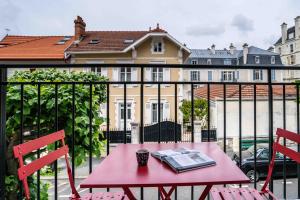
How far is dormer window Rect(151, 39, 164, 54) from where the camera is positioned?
1900cm

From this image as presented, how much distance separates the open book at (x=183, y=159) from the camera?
1.27 meters

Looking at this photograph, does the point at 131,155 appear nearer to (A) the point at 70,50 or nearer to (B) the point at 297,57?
(A) the point at 70,50

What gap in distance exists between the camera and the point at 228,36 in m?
46.2

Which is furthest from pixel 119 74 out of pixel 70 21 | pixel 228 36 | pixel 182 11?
pixel 228 36

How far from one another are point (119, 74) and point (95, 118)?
614 inches

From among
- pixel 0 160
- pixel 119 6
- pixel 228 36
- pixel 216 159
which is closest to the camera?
pixel 216 159

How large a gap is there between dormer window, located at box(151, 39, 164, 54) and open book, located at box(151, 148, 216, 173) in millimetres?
17890

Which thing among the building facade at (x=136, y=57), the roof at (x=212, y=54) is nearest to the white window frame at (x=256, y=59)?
the roof at (x=212, y=54)

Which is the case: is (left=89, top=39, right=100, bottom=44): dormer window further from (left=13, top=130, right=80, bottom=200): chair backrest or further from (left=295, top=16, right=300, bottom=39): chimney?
(left=295, top=16, right=300, bottom=39): chimney

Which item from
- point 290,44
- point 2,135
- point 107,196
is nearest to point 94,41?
point 2,135

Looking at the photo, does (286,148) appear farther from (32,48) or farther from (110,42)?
(32,48)

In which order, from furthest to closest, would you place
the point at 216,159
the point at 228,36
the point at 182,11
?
the point at 228,36 → the point at 182,11 → the point at 216,159

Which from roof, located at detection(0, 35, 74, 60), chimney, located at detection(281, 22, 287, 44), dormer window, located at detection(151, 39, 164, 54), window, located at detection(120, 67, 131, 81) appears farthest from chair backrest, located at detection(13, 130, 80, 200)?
chimney, located at detection(281, 22, 287, 44)

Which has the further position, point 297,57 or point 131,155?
point 297,57
